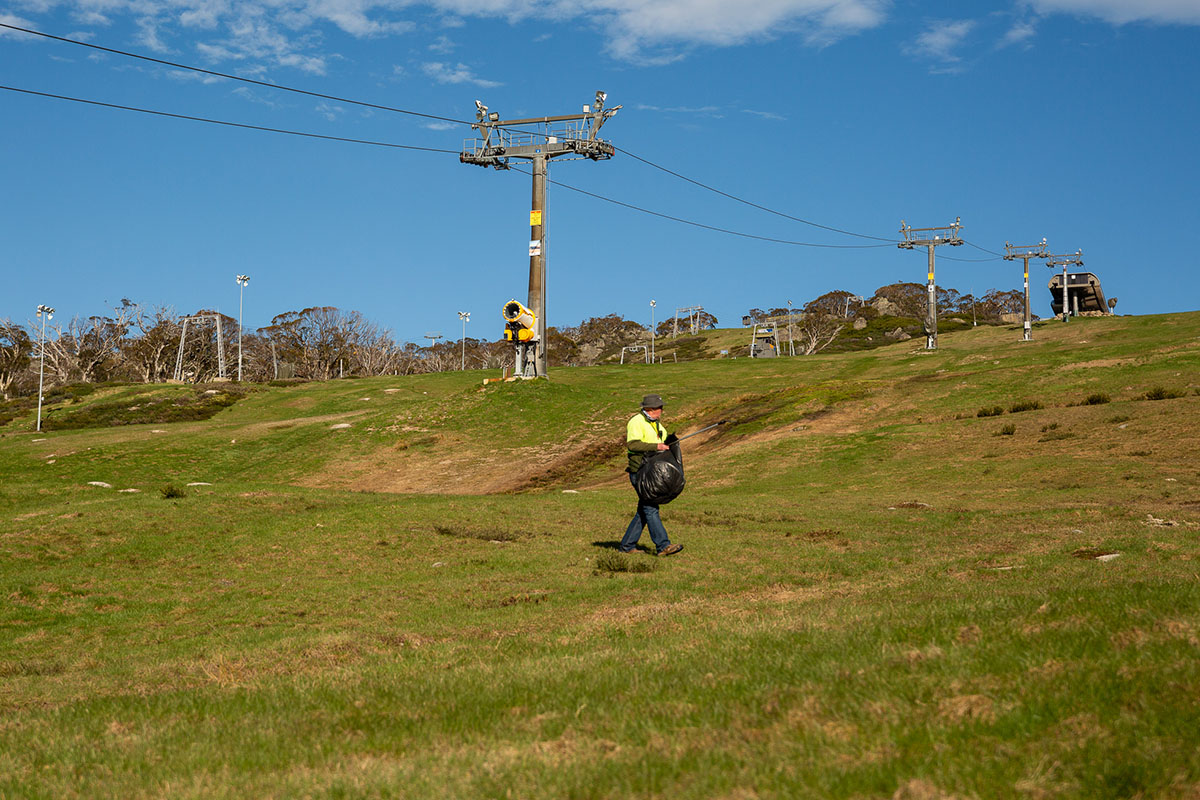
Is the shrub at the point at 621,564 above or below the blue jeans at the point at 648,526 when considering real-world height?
below

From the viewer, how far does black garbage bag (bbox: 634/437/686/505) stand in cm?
1426

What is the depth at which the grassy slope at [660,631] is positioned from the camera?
192 inches

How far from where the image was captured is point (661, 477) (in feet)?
46.8

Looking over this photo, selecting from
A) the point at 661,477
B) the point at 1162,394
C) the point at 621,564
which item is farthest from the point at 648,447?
the point at 1162,394

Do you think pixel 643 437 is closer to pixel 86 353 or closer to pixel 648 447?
pixel 648 447

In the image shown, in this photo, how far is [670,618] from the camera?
9.88 m

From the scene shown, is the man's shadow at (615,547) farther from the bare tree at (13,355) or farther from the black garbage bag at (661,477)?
the bare tree at (13,355)

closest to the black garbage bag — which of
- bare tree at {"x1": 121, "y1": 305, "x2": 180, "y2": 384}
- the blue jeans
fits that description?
the blue jeans

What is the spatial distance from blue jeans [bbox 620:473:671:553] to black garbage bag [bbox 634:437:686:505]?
288 mm

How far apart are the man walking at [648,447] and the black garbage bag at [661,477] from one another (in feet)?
0.33

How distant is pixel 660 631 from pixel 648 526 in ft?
18.6

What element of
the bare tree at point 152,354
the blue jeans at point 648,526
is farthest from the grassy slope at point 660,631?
the bare tree at point 152,354

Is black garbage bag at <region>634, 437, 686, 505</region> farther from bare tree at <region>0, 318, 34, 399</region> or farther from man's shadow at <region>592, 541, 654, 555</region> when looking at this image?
bare tree at <region>0, 318, 34, 399</region>

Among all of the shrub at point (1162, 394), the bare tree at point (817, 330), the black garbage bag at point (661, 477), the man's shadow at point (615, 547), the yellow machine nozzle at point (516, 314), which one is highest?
the bare tree at point (817, 330)
